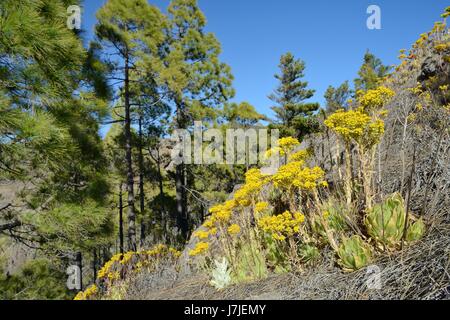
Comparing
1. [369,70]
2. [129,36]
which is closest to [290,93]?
[369,70]

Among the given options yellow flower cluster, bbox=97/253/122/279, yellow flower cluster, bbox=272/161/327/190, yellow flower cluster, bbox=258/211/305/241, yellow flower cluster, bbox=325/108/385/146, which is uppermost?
yellow flower cluster, bbox=325/108/385/146

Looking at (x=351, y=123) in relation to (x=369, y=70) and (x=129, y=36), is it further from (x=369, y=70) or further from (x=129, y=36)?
(x=369, y=70)

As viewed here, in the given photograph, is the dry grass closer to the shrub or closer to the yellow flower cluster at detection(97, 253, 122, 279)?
the shrub

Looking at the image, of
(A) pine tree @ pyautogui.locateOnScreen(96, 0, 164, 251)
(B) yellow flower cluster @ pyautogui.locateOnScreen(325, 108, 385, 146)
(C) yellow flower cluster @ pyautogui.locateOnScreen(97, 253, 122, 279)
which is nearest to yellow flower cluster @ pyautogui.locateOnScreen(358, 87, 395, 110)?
(B) yellow flower cluster @ pyautogui.locateOnScreen(325, 108, 385, 146)

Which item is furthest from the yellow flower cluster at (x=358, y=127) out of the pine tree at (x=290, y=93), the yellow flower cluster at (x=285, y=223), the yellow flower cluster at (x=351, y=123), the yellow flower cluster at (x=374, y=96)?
the pine tree at (x=290, y=93)

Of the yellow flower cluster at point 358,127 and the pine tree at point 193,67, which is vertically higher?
the pine tree at point 193,67

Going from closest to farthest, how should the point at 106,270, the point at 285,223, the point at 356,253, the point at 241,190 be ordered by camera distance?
the point at 356,253 → the point at 285,223 → the point at 241,190 → the point at 106,270

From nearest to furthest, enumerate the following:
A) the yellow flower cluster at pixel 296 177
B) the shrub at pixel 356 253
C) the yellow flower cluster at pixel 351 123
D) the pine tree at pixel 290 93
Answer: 1. the shrub at pixel 356 253
2. the yellow flower cluster at pixel 351 123
3. the yellow flower cluster at pixel 296 177
4. the pine tree at pixel 290 93

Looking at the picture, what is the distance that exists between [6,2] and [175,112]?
7269 mm

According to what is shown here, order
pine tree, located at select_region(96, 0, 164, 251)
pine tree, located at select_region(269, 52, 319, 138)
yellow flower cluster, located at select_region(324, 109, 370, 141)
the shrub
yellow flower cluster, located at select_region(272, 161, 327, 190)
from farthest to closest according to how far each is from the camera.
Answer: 1. pine tree, located at select_region(269, 52, 319, 138)
2. pine tree, located at select_region(96, 0, 164, 251)
3. yellow flower cluster, located at select_region(272, 161, 327, 190)
4. yellow flower cluster, located at select_region(324, 109, 370, 141)
5. the shrub

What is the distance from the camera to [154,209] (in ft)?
55.5

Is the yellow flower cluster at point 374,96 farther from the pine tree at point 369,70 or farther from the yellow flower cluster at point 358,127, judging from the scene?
the pine tree at point 369,70
